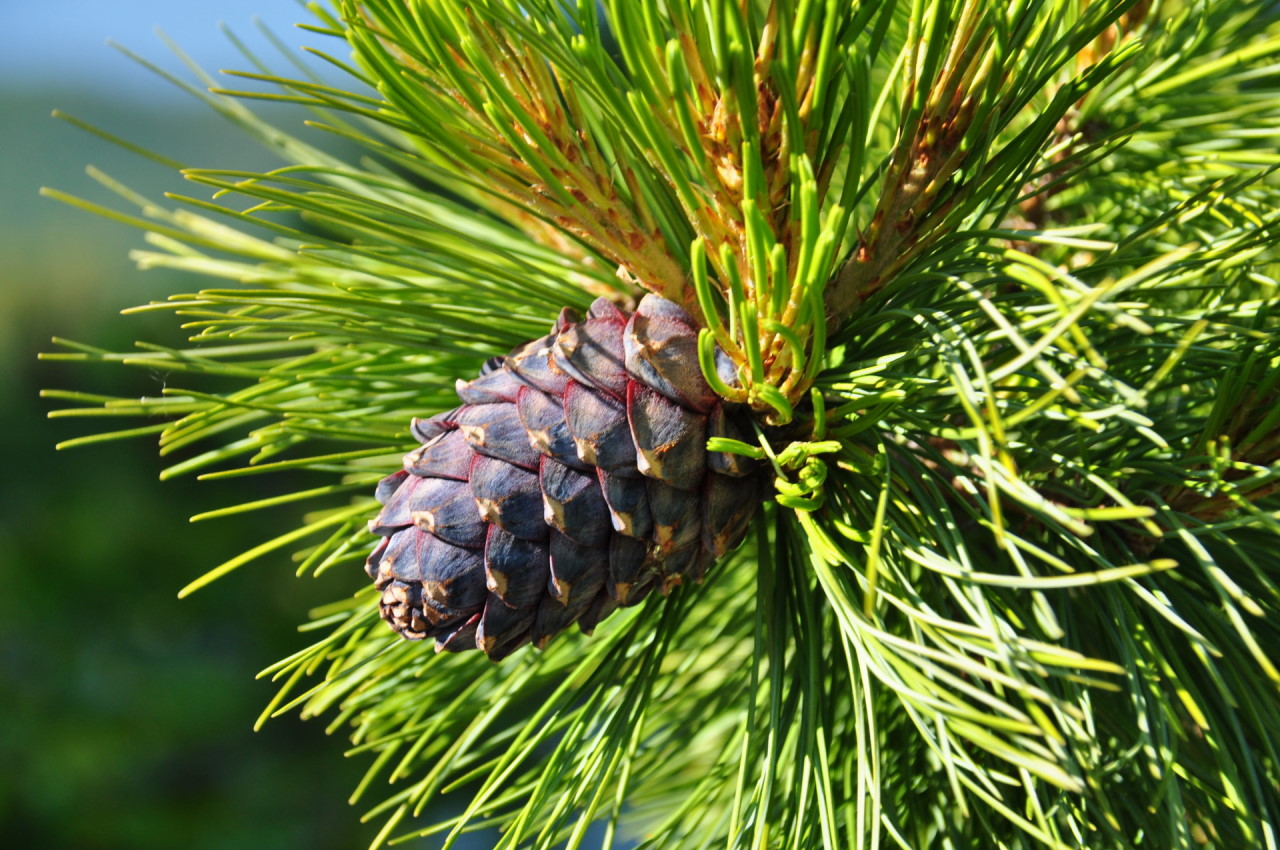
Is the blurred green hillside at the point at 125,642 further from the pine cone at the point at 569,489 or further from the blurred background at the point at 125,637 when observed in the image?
the pine cone at the point at 569,489

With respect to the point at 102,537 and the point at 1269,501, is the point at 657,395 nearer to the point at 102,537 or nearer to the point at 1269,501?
the point at 1269,501

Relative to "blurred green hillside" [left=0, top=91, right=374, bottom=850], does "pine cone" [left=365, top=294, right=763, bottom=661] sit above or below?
above

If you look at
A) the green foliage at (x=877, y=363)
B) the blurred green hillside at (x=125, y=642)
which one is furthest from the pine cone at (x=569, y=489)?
the blurred green hillside at (x=125, y=642)

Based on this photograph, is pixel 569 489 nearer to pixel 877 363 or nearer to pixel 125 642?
pixel 877 363

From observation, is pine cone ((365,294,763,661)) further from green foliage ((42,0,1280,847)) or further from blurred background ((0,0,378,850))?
blurred background ((0,0,378,850))

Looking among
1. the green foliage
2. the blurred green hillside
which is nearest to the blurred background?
the blurred green hillside
